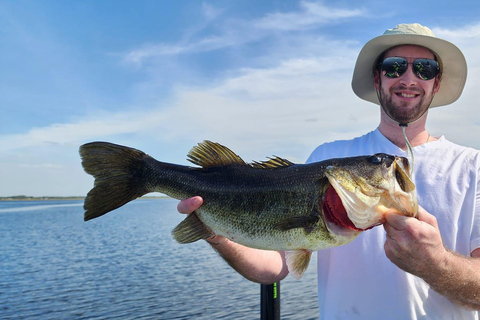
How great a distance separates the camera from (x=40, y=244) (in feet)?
95.0

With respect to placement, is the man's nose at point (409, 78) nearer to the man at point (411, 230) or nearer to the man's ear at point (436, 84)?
the man at point (411, 230)

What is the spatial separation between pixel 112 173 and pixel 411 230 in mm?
2220

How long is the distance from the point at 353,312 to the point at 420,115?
6.45 feet

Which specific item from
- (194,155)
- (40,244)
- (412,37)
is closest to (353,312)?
(194,155)

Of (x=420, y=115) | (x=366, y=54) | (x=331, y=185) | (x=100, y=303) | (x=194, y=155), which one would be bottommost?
(x=100, y=303)

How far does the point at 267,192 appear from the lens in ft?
9.83

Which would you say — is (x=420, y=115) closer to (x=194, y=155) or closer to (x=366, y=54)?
(x=366, y=54)

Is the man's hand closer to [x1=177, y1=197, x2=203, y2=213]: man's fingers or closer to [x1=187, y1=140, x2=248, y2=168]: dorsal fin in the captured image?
[x1=187, y1=140, x2=248, y2=168]: dorsal fin

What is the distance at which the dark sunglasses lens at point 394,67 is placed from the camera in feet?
13.3

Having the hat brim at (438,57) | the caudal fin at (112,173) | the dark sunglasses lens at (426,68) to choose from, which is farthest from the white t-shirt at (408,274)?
the caudal fin at (112,173)

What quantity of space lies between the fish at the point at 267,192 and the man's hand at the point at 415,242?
0.27ft

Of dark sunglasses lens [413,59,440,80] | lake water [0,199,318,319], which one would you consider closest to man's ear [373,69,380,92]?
dark sunglasses lens [413,59,440,80]

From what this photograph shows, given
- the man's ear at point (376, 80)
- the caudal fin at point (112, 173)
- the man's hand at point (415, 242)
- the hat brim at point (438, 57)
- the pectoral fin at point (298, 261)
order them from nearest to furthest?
1. the man's hand at point (415, 242)
2. the pectoral fin at point (298, 261)
3. the caudal fin at point (112, 173)
4. the hat brim at point (438, 57)
5. the man's ear at point (376, 80)

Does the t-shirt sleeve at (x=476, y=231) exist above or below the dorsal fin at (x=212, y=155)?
below
